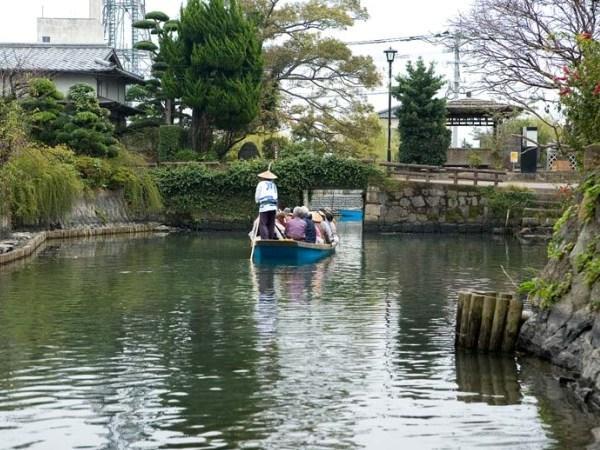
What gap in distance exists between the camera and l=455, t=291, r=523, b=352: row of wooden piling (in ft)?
42.1

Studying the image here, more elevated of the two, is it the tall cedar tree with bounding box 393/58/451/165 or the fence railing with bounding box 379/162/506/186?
the tall cedar tree with bounding box 393/58/451/165

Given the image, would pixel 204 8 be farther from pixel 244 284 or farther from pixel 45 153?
pixel 244 284

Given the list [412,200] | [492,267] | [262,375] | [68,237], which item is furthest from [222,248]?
[262,375]

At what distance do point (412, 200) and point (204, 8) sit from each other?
1442 centimetres

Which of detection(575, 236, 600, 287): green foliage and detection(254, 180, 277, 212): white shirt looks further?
detection(254, 180, 277, 212): white shirt

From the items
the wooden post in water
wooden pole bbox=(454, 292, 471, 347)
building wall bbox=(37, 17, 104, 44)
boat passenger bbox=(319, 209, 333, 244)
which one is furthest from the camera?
building wall bbox=(37, 17, 104, 44)

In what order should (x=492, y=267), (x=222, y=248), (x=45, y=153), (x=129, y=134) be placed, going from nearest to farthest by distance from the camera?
(x=492, y=267) → (x=222, y=248) → (x=45, y=153) → (x=129, y=134)

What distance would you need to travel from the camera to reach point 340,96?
1991 inches

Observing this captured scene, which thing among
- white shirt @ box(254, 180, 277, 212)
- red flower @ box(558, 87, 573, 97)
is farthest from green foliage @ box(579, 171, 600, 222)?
white shirt @ box(254, 180, 277, 212)

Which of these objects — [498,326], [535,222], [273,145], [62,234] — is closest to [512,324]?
[498,326]

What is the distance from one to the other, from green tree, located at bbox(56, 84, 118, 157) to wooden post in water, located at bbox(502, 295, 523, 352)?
2878 centimetres

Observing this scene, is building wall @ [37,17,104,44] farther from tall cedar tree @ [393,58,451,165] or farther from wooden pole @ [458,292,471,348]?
wooden pole @ [458,292,471,348]

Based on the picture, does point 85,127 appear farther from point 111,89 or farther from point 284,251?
point 284,251

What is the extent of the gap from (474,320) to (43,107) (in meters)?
29.6
